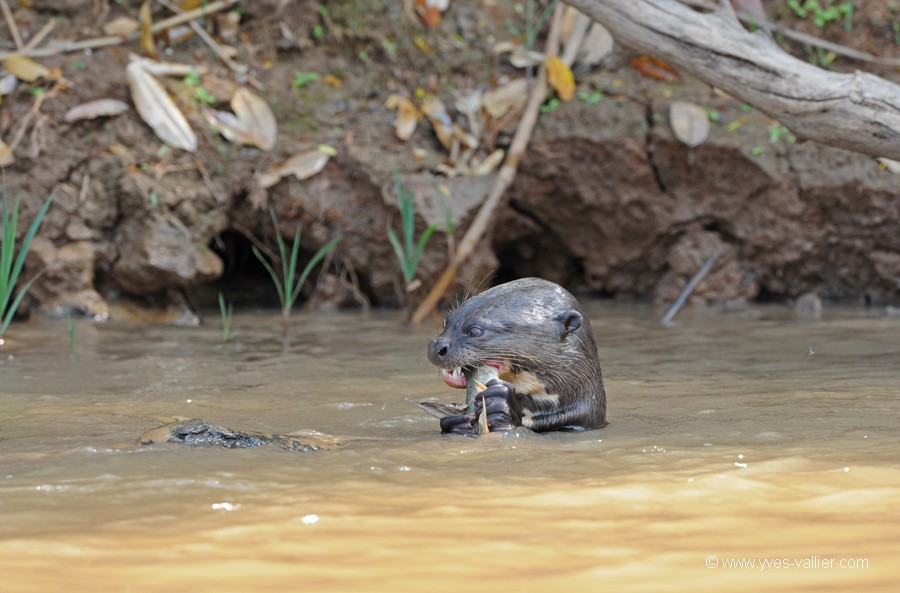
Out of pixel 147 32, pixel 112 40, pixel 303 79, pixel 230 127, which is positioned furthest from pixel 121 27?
pixel 303 79

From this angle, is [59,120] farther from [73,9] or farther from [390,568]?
[390,568]

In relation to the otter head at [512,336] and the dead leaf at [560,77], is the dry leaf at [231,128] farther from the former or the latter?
the otter head at [512,336]

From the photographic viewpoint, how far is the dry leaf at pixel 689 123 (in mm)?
7583

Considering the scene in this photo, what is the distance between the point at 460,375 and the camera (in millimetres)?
3643

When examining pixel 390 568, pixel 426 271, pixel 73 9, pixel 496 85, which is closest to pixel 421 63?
pixel 496 85

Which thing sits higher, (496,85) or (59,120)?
(496,85)

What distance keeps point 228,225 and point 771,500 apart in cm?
564

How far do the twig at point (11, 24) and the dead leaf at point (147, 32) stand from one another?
2.63 ft

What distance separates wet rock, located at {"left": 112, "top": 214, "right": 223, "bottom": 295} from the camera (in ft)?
22.8

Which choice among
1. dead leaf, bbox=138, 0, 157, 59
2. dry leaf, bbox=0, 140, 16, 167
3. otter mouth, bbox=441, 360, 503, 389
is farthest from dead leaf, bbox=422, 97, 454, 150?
otter mouth, bbox=441, 360, 503, 389

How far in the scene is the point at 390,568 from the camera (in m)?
1.99

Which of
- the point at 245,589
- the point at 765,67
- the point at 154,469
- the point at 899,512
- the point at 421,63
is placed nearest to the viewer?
the point at 245,589

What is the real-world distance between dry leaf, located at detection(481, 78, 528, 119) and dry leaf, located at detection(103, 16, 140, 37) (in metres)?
2.48

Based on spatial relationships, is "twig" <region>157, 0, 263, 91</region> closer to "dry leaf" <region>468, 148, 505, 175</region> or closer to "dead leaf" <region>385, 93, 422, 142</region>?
"dead leaf" <region>385, 93, 422, 142</region>
